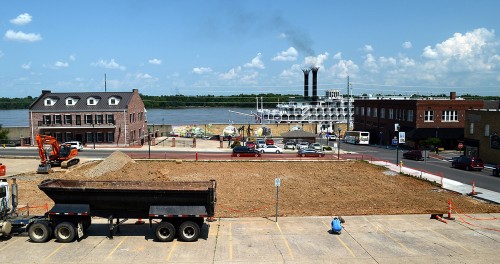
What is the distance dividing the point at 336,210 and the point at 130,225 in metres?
11.0

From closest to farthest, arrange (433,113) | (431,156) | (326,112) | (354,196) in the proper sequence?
(354,196)
(431,156)
(433,113)
(326,112)

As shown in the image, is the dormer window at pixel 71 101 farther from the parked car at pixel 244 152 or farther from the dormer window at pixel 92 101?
Answer: the parked car at pixel 244 152

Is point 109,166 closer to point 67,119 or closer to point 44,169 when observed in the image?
point 44,169

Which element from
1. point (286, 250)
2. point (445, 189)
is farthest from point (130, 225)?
point (445, 189)

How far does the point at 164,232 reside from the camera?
18.4 m

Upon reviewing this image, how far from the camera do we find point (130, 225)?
20.9 metres

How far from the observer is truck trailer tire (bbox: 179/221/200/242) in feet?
59.9

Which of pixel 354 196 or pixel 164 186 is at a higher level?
pixel 164 186

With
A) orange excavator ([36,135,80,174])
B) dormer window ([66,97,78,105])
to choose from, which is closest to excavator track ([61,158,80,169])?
orange excavator ([36,135,80,174])

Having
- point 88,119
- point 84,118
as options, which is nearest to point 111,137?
point 88,119

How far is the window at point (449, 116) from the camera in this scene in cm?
6906

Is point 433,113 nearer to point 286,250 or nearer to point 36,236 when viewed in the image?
point 286,250

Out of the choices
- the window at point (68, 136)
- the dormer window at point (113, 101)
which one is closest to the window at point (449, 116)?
the dormer window at point (113, 101)

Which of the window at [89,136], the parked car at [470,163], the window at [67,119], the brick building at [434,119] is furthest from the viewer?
the brick building at [434,119]
